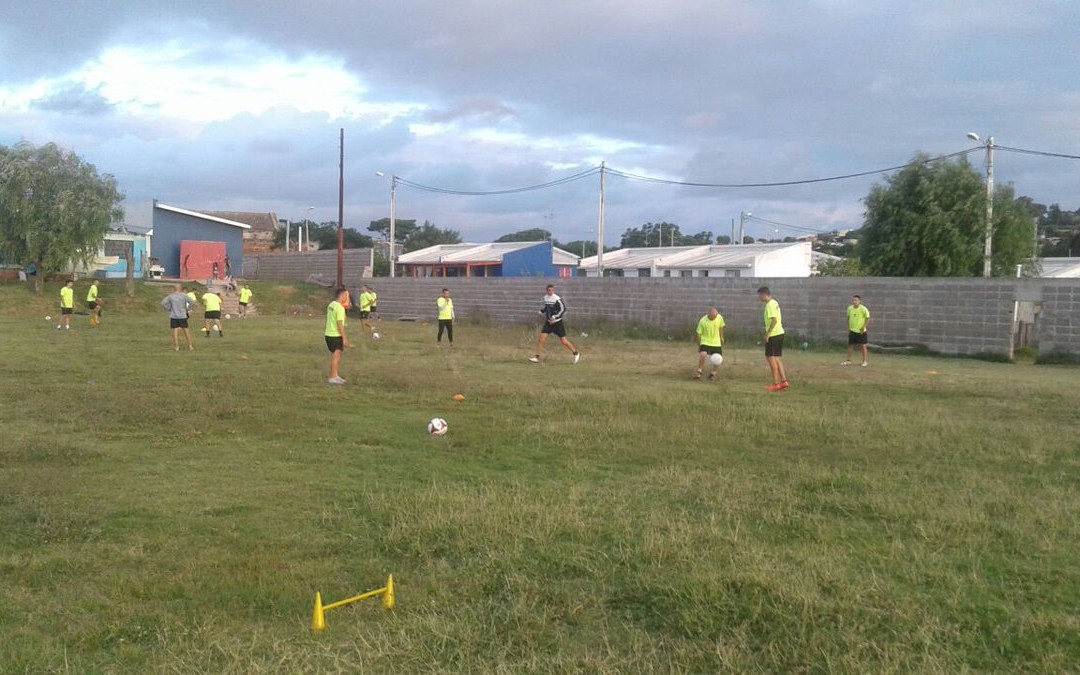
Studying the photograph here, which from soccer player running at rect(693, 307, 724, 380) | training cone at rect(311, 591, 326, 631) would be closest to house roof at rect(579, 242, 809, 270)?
soccer player running at rect(693, 307, 724, 380)

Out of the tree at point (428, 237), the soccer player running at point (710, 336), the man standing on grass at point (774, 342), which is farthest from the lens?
the tree at point (428, 237)

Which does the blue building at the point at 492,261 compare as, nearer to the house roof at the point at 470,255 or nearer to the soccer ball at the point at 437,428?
the house roof at the point at 470,255

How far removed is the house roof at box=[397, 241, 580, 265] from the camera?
5881cm

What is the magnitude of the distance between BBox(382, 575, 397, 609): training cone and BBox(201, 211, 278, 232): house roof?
291ft

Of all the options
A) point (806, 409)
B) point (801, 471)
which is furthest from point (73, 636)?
point (806, 409)

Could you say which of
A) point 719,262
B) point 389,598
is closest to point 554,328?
point 389,598

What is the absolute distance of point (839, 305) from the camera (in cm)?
2489

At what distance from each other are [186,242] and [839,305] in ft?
135

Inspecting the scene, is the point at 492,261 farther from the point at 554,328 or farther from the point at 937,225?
the point at 554,328

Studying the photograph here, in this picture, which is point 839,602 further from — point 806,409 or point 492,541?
point 806,409

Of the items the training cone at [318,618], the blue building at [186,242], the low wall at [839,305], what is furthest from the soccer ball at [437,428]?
the blue building at [186,242]

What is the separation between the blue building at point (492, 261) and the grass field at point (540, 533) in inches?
1742

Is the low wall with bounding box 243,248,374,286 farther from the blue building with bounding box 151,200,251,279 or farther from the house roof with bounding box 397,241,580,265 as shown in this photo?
the house roof with bounding box 397,241,580,265

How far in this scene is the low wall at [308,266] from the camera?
1877 inches
